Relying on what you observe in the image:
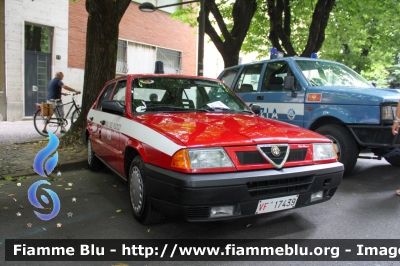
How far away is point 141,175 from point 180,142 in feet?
2.26

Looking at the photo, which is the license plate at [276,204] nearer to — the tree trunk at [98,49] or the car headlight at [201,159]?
the car headlight at [201,159]

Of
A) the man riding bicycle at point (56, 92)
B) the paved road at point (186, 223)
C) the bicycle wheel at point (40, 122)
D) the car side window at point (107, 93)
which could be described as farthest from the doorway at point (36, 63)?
the paved road at point (186, 223)

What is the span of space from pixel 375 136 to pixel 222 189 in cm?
316

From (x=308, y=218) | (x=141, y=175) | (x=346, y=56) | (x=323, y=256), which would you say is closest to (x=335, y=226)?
(x=308, y=218)

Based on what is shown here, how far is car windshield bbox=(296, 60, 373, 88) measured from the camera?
18.7ft

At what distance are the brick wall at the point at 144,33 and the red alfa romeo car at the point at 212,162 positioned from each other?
37.1 feet

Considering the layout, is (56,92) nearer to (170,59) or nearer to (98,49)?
(98,49)

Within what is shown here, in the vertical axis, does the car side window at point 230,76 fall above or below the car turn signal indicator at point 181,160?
above

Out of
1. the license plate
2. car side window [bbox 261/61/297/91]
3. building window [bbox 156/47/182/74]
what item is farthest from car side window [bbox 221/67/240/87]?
building window [bbox 156/47/182/74]

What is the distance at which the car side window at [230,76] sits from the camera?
731 cm

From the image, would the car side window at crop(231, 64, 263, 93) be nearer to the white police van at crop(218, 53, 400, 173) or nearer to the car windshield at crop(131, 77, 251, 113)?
the white police van at crop(218, 53, 400, 173)

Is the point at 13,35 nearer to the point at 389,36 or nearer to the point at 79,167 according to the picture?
the point at 79,167

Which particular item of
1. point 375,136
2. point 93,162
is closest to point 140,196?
point 93,162

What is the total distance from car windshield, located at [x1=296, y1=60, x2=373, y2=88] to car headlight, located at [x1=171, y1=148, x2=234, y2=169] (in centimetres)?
342
